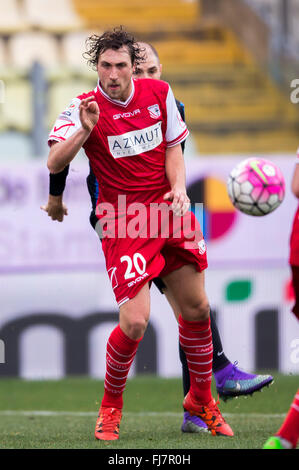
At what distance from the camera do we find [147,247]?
4.93 metres

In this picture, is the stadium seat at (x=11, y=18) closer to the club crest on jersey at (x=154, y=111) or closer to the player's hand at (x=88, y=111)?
the club crest on jersey at (x=154, y=111)

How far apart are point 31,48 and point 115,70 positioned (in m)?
10.7

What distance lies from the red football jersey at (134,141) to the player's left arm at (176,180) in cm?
4

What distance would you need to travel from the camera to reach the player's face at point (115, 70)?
15.7ft

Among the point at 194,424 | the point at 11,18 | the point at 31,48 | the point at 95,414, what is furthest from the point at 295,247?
the point at 11,18

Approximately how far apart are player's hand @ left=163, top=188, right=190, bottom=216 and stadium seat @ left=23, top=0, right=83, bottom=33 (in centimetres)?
1146

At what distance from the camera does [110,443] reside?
4781mm

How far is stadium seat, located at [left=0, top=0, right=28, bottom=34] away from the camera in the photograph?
51.0 feet

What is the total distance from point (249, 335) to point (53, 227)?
2215 millimetres

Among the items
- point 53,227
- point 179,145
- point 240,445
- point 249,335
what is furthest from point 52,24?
point 240,445

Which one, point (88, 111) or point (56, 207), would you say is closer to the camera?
point (88, 111)

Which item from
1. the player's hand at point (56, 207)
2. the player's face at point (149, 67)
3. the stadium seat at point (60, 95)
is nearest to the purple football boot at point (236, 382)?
the player's hand at point (56, 207)

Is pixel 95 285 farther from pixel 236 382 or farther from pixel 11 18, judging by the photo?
pixel 11 18
